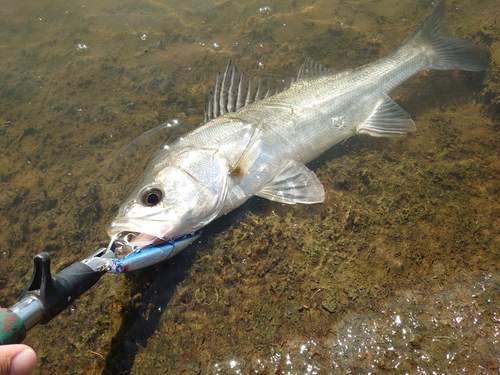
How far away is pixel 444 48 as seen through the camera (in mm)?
4207

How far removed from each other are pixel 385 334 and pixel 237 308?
1.10 m

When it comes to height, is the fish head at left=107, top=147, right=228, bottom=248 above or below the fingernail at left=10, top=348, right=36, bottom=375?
below

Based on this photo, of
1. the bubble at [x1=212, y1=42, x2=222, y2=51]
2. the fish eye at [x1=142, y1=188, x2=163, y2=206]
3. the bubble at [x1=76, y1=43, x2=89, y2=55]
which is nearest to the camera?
the fish eye at [x1=142, y1=188, x2=163, y2=206]

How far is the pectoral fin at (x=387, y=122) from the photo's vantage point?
149 inches

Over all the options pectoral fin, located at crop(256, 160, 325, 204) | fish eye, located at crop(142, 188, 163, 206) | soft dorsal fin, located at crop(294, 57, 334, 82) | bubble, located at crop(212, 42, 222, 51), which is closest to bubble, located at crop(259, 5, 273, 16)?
bubble, located at crop(212, 42, 222, 51)

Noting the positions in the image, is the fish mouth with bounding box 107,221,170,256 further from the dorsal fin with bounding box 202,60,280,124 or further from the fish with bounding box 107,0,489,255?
the dorsal fin with bounding box 202,60,280,124

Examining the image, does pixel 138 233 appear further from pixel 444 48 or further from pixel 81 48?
pixel 81 48

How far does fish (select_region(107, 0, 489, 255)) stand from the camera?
2.75 meters

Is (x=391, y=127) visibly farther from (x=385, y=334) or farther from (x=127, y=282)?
(x=127, y=282)

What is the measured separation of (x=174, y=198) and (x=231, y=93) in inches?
66.6

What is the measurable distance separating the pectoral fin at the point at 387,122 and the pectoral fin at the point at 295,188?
3.47 ft

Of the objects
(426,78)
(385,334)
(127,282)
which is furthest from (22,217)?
(426,78)

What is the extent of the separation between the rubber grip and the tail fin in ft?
15.9

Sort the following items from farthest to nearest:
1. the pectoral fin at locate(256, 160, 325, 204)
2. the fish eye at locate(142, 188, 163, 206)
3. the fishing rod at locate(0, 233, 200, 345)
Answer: the pectoral fin at locate(256, 160, 325, 204) → the fish eye at locate(142, 188, 163, 206) → the fishing rod at locate(0, 233, 200, 345)
